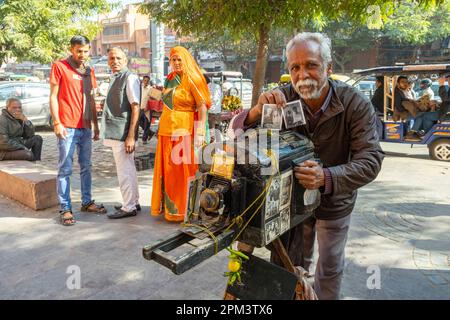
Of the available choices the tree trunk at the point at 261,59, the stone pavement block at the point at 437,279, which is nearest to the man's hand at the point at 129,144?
the tree trunk at the point at 261,59

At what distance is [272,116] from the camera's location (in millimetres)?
1825

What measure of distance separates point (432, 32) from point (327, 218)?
24848mm

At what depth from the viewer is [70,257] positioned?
3334mm

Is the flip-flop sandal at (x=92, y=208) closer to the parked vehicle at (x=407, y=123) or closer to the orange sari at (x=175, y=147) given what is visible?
the orange sari at (x=175, y=147)

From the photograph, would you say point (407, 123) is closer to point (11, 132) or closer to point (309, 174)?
point (11, 132)

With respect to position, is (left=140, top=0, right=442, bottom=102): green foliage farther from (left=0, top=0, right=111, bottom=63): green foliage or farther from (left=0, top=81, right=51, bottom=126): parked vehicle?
(left=0, top=81, right=51, bottom=126): parked vehicle

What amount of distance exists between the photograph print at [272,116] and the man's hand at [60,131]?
2.75 meters

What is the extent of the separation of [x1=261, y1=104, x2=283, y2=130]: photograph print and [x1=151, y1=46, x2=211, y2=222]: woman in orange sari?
2138 mm

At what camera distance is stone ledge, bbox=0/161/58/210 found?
4.52 metres

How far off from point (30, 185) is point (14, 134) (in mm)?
1660

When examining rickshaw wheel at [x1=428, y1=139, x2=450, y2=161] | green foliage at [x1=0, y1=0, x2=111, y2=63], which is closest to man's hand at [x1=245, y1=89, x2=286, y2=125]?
rickshaw wheel at [x1=428, y1=139, x2=450, y2=161]

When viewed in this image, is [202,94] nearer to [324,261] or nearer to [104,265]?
[104,265]

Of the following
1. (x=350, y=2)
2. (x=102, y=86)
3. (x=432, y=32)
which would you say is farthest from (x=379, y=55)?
(x=350, y=2)

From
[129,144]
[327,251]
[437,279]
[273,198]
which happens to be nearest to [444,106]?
[437,279]
